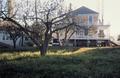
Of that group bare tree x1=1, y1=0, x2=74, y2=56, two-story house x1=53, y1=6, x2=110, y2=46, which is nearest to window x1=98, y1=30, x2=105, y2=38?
two-story house x1=53, y1=6, x2=110, y2=46

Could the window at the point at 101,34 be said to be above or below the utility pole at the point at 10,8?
below

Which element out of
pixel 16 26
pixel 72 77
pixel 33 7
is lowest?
pixel 72 77

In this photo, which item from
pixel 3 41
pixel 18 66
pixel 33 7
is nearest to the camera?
pixel 18 66

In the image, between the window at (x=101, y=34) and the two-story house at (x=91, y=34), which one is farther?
the window at (x=101, y=34)

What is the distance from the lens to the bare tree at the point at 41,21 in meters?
28.7

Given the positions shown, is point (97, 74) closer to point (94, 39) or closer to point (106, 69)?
point (106, 69)

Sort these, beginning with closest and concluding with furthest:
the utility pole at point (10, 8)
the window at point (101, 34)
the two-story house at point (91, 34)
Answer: the utility pole at point (10, 8)
the two-story house at point (91, 34)
the window at point (101, 34)

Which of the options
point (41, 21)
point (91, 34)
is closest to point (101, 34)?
point (91, 34)

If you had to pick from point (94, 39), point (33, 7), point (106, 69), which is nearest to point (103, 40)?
point (94, 39)

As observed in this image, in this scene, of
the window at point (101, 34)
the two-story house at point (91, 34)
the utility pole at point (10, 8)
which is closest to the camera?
the utility pole at point (10, 8)

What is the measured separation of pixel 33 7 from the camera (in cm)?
2983

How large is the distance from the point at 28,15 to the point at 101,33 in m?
24.0

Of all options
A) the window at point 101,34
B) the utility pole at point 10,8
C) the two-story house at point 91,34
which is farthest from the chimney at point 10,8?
the window at point 101,34

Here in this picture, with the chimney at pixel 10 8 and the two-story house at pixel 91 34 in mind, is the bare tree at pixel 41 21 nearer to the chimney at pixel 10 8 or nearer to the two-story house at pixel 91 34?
the chimney at pixel 10 8
